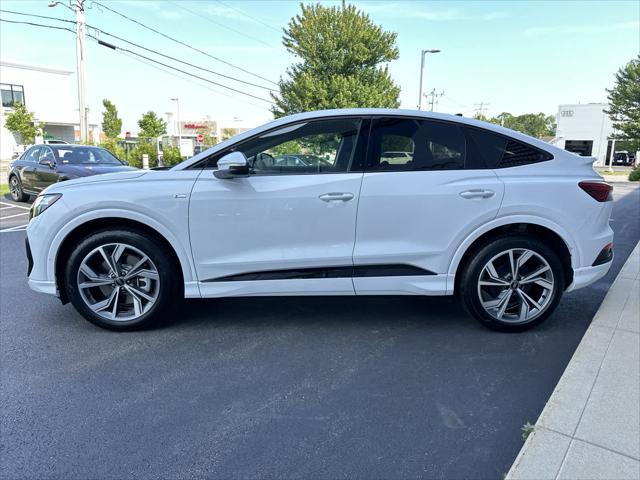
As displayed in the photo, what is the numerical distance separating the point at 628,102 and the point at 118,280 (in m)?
41.5

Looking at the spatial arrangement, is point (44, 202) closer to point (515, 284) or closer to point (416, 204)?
point (416, 204)

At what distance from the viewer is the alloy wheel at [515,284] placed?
140 inches

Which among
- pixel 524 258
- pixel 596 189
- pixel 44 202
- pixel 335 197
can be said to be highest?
pixel 596 189

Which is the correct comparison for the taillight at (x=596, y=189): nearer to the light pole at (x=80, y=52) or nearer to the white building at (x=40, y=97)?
the light pole at (x=80, y=52)

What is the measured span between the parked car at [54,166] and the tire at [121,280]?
7.08 meters

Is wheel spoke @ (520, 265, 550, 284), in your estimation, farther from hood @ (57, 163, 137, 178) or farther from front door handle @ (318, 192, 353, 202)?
hood @ (57, 163, 137, 178)

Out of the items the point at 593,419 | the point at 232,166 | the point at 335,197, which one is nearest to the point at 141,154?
the point at 232,166

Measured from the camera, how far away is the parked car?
10250 millimetres

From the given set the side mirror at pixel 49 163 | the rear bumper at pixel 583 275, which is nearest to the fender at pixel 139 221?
the rear bumper at pixel 583 275

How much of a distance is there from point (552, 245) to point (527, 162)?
0.68 m

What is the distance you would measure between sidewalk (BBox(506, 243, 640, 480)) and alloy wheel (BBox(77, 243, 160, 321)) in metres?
2.71

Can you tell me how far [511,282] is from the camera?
11.7 feet

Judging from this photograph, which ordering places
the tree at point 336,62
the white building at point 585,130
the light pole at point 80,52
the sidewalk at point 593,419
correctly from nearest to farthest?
1. the sidewalk at point 593,419
2. the light pole at point 80,52
3. the tree at point 336,62
4. the white building at point 585,130

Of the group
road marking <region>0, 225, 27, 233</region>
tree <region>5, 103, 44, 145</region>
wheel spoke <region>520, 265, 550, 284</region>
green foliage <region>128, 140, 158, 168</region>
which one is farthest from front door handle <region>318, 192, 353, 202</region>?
tree <region>5, 103, 44, 145</region>
